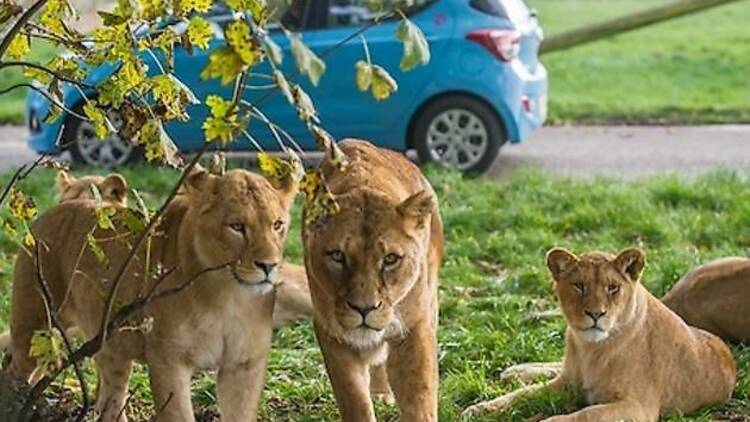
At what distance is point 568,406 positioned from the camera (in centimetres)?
675

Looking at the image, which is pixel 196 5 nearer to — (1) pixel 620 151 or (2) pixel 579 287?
(2) pixel 579 287

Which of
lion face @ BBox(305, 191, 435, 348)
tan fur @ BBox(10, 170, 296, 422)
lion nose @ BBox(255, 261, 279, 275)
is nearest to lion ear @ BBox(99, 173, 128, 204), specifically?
tan fur @ BBox(10, 170, 296, 422)

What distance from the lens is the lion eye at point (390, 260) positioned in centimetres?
554

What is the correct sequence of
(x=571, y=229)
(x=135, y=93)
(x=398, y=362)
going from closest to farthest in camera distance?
(x=135, y=93), (x=398, y=362), (x=571, y=229)

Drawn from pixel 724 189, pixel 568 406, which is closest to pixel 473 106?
pixel 724 189

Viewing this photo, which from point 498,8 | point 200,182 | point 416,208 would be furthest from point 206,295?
point 498,8

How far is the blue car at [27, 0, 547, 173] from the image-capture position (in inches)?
513

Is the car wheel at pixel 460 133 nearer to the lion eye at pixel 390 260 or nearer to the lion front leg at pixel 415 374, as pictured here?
the lion front leg at pixel 415 374

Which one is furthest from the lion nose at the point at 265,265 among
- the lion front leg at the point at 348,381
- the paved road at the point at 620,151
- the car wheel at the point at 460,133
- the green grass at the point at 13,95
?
the green grass at the point at 13,95

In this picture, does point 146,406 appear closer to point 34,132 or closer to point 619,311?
point 619,311

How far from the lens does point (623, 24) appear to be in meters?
15.6

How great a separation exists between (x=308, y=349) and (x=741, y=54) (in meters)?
13.2

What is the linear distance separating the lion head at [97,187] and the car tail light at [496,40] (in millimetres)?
5585

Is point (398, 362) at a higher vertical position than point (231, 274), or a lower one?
lower
